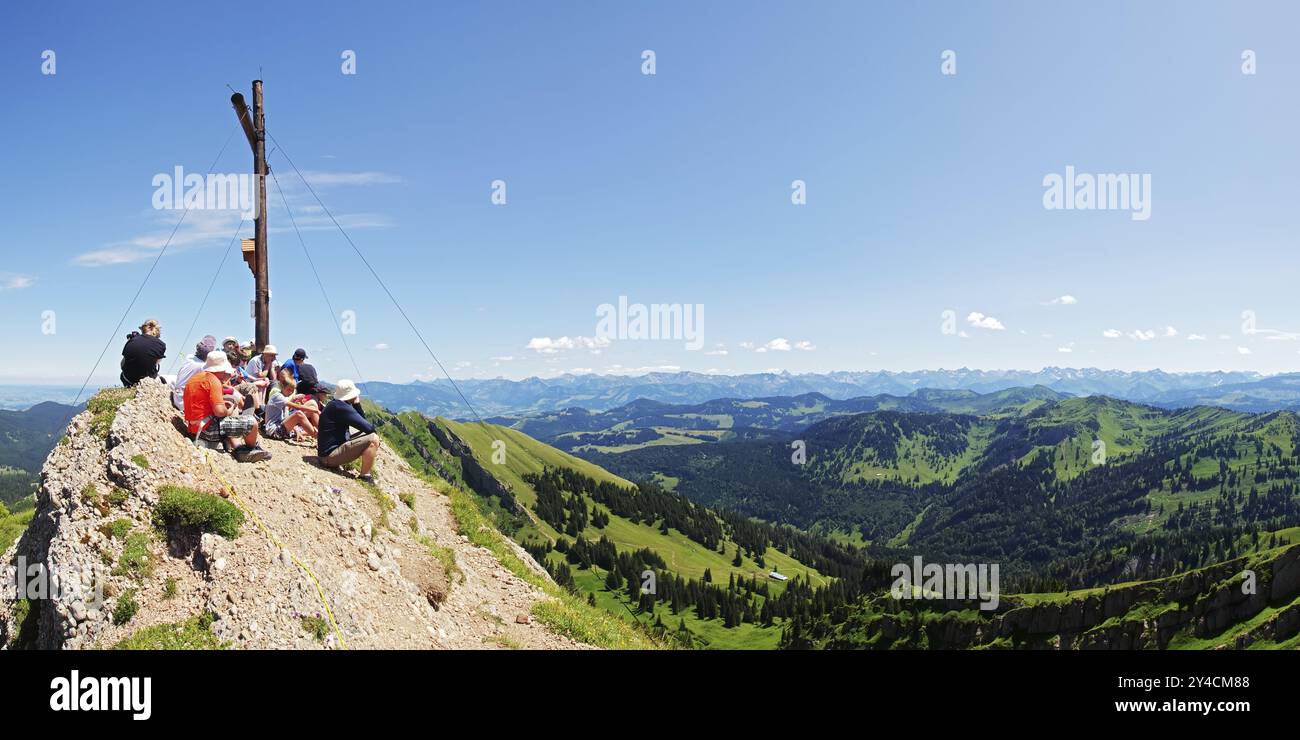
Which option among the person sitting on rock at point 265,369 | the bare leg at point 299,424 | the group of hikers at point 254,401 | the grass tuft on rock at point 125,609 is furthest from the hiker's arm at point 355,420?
the grass tuft on rock at point 125,609

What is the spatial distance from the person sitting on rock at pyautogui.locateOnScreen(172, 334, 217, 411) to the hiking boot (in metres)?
1.95

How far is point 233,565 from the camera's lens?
448 inches

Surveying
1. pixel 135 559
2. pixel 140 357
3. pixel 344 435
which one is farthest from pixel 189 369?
pixel 135 559

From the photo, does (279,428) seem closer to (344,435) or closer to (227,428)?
(344,435)

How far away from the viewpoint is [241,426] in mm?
15883

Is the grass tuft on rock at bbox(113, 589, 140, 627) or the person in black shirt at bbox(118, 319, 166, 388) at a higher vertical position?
the person in black shirt at bbox(118, 319, 166, 388)

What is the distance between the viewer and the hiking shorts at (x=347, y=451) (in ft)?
60.5

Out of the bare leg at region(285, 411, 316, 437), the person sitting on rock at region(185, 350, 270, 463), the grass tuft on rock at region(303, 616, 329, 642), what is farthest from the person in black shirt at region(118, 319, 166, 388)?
the grass tuft on rock at region(303, 616, 329, 642)

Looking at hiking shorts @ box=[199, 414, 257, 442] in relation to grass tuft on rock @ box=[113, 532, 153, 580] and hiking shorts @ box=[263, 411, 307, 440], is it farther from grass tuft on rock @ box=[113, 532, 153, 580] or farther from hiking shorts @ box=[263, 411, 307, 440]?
grass tuft on rock @ box=[113, 532, 153, 580]

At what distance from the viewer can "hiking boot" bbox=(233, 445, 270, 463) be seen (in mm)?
15852

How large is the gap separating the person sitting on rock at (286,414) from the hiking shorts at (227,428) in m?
3.74

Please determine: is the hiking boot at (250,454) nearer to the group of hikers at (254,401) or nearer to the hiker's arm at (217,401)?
the group of hikers at (254,401)

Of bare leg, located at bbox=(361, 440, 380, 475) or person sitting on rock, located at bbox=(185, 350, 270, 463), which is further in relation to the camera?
bare leg, located at bbox=(361, 440, 380, 475)
